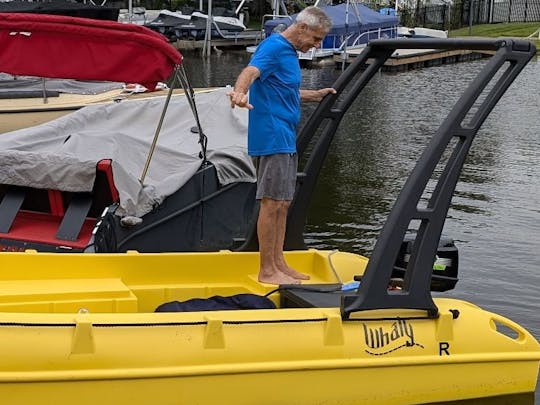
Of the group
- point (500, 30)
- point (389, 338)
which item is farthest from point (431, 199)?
point (500, 30)

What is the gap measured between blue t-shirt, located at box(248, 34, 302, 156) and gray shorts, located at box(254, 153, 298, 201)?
0.06m

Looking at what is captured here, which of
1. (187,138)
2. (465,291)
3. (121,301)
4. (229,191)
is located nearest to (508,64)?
(121,301)

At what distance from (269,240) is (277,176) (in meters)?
0.45

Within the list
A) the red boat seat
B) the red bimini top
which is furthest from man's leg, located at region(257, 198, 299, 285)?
Result: the red boat seat

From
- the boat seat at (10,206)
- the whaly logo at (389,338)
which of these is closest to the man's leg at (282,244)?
the whaly logo at (389,338)

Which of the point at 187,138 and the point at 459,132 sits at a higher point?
the point at 459,132

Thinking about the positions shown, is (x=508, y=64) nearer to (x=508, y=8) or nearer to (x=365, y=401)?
(x=365, y=401)

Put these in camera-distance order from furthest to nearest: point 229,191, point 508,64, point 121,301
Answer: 1. point 229,191
2. point 121,301
3. point 508,64

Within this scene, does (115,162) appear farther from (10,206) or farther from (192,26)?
(192,26)

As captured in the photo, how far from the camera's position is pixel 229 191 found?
9.70 metres

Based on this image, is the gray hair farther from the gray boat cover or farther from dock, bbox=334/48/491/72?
dock, bbox=334/48/491/72

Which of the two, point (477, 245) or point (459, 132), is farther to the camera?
point (477, 245)

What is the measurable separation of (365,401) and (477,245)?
5.15 m

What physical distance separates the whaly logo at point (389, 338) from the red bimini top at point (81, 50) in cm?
266
